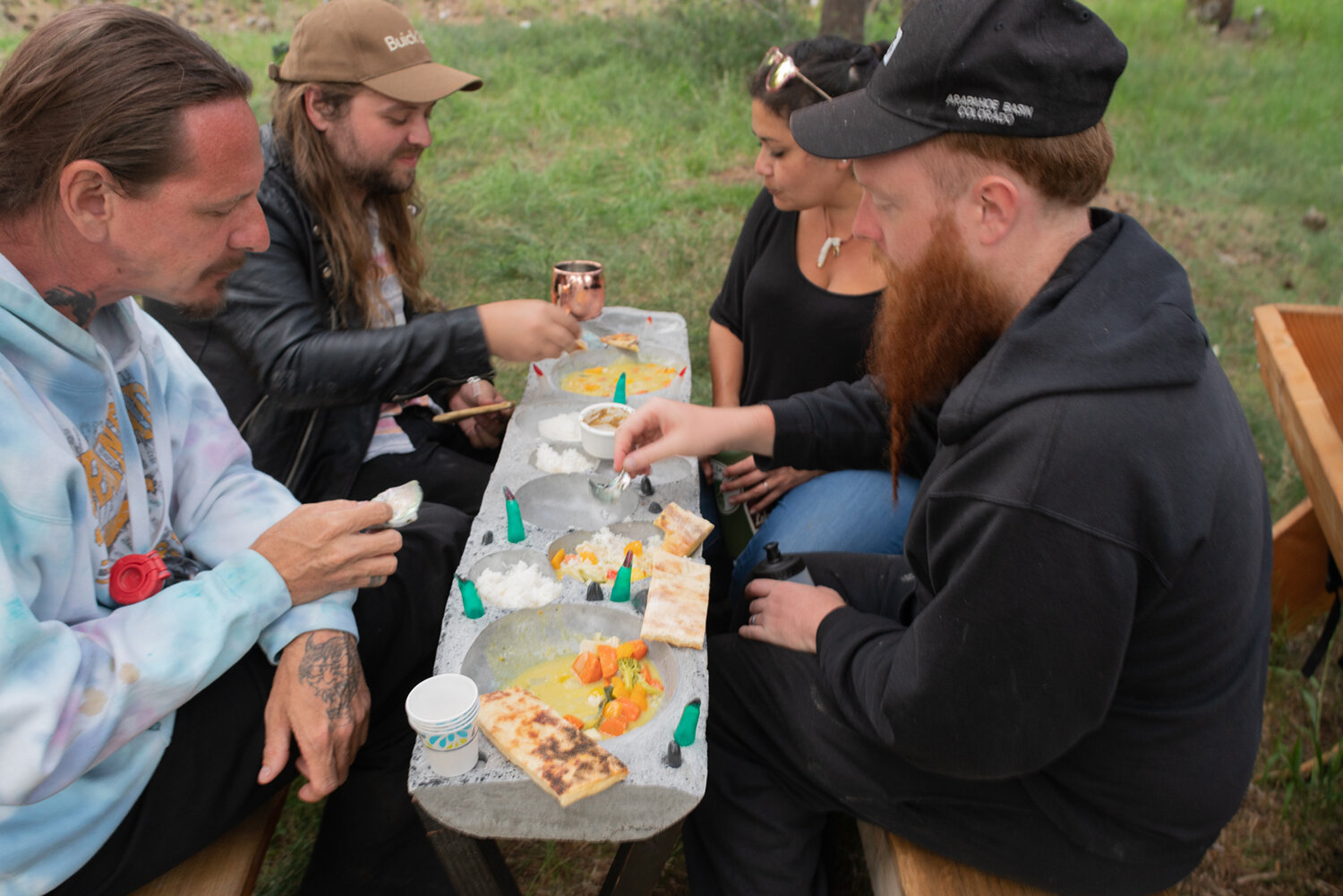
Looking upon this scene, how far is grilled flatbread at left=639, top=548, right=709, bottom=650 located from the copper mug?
1.08 m

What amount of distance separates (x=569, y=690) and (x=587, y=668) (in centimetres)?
7

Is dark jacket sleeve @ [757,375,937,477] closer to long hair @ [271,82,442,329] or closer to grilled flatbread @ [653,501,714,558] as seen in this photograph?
grilled flatbread @ [653,501,714,558]

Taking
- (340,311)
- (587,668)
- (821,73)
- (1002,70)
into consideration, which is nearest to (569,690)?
(587,668)

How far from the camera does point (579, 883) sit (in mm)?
2287

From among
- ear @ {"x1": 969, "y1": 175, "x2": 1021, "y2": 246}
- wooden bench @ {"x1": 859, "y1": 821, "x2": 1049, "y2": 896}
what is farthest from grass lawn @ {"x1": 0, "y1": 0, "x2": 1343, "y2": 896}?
ear @ {"x1": 969, "y1": 175, "x2": 1021, "y2": 246}

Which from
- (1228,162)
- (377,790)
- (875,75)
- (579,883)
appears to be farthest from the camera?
(1228,162)

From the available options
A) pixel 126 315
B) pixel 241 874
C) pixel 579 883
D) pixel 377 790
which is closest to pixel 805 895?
pixel 579 883

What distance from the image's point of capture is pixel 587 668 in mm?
1705

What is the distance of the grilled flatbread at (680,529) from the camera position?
6.53 feet

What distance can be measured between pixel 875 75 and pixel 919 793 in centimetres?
134

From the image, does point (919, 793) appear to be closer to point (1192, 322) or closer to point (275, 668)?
point (1192, 322)

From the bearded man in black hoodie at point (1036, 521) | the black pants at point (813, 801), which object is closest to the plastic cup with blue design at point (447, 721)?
the black pants at point (813, 801)

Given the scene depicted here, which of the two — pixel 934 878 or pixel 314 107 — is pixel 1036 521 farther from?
pixel 314 107

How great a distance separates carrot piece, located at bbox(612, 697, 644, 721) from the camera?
63.6 inches
